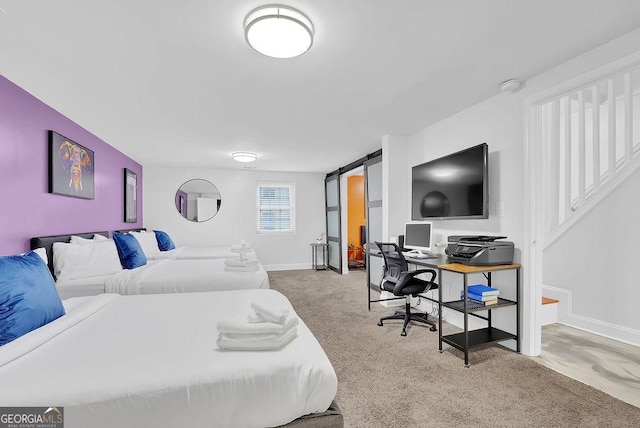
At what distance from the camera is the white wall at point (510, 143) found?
90.8 inches

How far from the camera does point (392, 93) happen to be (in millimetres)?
2934

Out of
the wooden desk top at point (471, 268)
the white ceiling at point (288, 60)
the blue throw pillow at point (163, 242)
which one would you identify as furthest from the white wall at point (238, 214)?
the wooden desk top at point (471, 268)

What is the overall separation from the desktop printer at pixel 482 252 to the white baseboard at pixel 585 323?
1.37 meters

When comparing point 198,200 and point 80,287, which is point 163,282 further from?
point 198,200

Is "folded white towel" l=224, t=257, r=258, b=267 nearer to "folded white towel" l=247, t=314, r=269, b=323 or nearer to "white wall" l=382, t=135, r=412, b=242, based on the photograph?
"folded white towel" l=247, t=314, r=269, b=323

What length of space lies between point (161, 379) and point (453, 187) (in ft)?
10.4

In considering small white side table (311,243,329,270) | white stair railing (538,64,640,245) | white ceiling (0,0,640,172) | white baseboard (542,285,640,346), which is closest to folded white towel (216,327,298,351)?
white ceiling (0,0,640,172)

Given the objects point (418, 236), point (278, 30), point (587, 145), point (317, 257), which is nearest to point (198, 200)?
point (317, 257)

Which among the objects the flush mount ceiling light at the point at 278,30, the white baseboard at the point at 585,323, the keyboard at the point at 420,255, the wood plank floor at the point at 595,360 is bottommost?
the wood plank floor at the point at 595,360

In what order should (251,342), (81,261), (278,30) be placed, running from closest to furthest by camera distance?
(251,342) → (278,30) → (81,261)

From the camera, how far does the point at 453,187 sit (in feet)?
11.1

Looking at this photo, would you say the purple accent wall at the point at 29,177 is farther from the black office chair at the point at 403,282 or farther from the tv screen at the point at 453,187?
the tv screen at the point at 453,187

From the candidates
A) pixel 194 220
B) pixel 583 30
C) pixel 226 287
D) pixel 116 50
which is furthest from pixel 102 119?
pixel 583 30

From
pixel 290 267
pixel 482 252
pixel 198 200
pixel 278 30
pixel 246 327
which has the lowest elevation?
pixel 290 267
